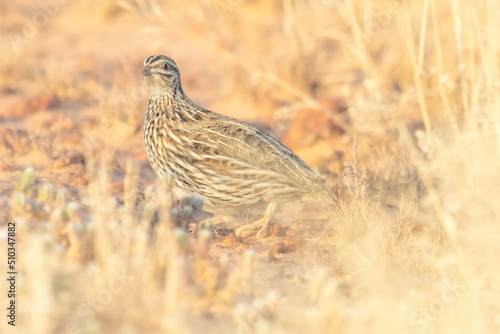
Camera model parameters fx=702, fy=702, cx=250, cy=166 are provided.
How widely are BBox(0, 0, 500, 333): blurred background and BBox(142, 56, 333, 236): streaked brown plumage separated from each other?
30 cm

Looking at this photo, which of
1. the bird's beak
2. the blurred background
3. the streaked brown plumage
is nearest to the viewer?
the blurred background

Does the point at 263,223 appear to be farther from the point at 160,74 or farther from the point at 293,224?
the point at 160,74

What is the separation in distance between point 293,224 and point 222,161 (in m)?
1.19

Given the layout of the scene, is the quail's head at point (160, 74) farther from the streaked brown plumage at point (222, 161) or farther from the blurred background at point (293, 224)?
the blurred background at point (293, 224)

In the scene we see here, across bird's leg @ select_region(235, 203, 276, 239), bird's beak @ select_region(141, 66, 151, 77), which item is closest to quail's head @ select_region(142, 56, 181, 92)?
bird's beak @ select_region(141, 66, 151, 77)

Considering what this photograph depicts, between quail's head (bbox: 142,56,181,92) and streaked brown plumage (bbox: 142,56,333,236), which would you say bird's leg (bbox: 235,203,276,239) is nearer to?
streaked brown plumage (bbox: 142,56,333,236)

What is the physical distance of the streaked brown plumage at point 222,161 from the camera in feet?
18.7

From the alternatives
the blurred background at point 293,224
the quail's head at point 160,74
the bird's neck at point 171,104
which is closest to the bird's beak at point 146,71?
the quail's head at point 160,74

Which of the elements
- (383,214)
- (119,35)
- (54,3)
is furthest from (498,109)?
(54,3)

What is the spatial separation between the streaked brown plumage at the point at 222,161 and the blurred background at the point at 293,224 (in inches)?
12.0

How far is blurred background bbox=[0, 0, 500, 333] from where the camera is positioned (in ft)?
13.1

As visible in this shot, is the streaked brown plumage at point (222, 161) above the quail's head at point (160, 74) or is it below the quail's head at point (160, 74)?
below

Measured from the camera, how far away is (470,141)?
572cm

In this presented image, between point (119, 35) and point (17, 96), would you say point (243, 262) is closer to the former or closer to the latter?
point (17, 96)
